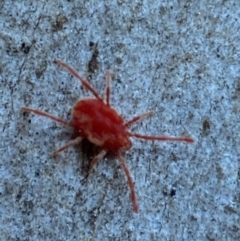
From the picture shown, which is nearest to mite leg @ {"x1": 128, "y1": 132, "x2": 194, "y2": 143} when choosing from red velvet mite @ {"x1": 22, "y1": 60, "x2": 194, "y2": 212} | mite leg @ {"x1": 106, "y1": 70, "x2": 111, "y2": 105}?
red velvet mite @ {"x1": 22, "y1": 60, "x2": 194, "y2": 212}

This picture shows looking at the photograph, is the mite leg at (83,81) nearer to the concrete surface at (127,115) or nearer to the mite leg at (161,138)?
the concrete surface at (127,115)

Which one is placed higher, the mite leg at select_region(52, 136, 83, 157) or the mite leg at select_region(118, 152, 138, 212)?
the mite leg at select_region(52, 136, 83, 157)

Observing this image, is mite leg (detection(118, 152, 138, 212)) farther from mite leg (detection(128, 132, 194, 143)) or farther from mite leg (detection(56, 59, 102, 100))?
mite leg (detection(56, 59, 102, 100))

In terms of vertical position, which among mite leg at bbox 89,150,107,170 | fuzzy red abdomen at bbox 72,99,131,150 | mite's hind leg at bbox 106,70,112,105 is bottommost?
mite leg at bbox 89,150,107,170

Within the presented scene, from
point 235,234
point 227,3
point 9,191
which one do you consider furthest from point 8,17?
point 235,234

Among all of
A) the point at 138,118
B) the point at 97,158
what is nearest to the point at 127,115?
the point at 138,118

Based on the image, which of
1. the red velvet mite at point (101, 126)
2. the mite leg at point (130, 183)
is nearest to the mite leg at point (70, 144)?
the red velvet mite at point (101, 126)

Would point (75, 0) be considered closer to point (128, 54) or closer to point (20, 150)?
point (128, 54)
